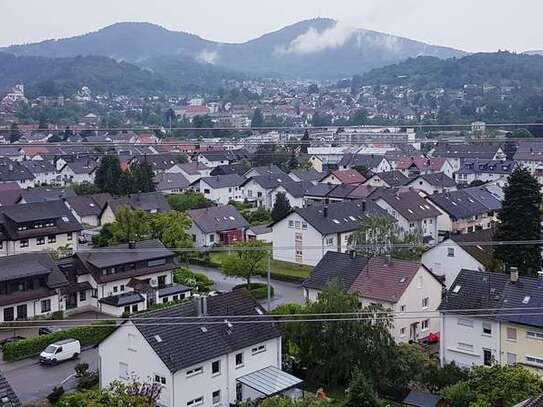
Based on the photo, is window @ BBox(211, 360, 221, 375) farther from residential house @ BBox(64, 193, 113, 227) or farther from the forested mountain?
the forested mountain

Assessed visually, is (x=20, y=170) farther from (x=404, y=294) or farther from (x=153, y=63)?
(x=153, y=63)

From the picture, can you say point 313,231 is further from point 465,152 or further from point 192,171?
point 465,152

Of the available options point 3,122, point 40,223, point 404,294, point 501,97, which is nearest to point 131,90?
point 3,122

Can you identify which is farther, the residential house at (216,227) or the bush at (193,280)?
the residential house at (216,227)

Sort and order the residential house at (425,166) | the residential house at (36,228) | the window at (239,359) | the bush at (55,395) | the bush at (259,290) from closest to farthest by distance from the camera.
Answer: the bush at (55,395)
the window at (239,359)
the bush at (259,290)
the residential house at (36,228)
the residential house at (425,166)

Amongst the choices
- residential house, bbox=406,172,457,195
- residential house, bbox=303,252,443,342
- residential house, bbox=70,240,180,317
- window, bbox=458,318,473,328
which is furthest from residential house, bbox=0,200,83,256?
residential house, bbox=406,172,457,195

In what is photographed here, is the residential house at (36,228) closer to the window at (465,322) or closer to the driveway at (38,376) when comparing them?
the driveway at (38,376)

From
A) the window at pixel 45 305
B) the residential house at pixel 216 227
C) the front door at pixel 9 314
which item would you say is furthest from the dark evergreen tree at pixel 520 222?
the front door at pixel 9 314
